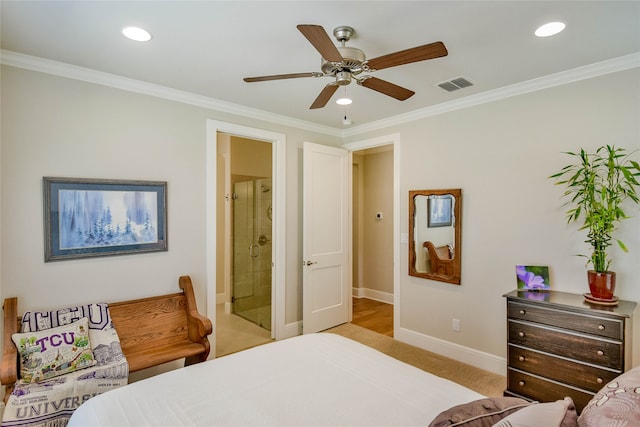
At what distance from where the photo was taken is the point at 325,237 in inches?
160

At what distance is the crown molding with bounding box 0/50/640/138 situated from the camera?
2322mm

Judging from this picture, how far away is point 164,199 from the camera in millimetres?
2916

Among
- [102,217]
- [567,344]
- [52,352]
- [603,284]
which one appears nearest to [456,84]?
[603,284]

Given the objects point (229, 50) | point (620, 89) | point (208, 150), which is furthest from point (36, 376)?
point (620, 89)

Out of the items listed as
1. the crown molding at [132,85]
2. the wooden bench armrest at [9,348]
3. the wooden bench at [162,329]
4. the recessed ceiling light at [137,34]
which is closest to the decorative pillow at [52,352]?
the wooden bench armrest at [9,348]

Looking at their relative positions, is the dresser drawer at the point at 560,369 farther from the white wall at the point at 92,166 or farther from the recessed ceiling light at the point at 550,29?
the white wall at the point at 92,166

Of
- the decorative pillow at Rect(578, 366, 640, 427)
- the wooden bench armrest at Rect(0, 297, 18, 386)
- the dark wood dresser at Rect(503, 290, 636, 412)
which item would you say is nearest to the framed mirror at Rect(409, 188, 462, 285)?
Result: the dark wood dresser at Rect(503, 290, 636, 412)

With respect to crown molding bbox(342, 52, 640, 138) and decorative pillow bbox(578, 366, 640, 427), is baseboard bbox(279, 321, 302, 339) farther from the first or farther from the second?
decorative pillow bbox(578, 366, 640, 427)

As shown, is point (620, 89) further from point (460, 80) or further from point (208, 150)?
point (208, 150)

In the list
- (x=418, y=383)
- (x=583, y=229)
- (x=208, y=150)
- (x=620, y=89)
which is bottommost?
(x=418, y=383)

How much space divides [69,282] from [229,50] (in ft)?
6.81

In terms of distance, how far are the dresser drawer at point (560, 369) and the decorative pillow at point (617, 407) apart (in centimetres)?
134

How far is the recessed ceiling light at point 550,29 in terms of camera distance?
1.90m

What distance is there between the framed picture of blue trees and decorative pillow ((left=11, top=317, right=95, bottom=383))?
1.81 feet
